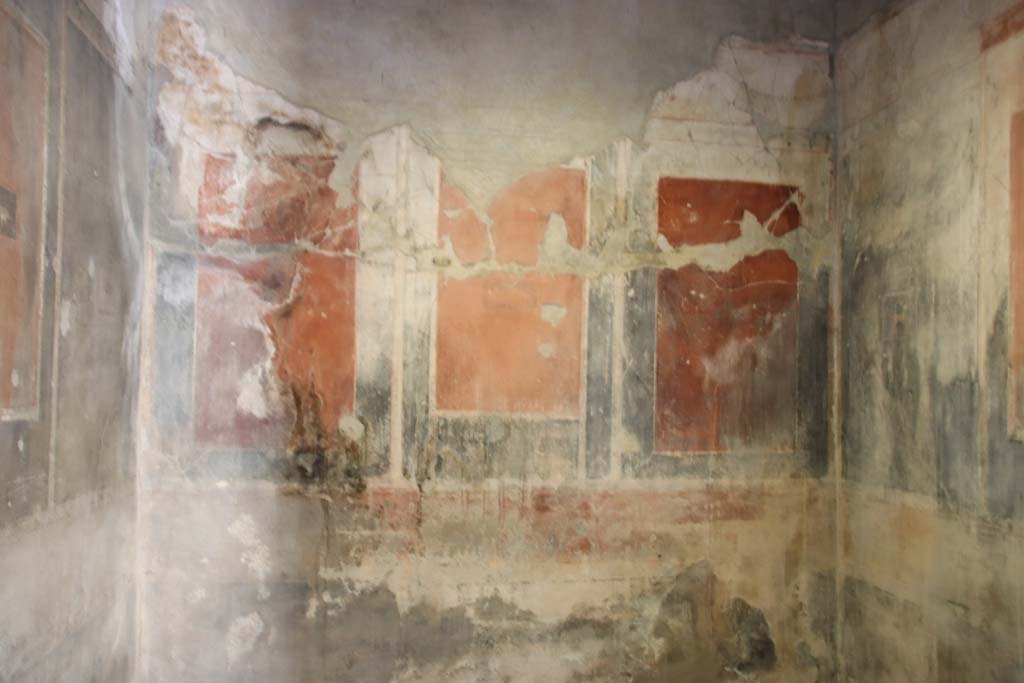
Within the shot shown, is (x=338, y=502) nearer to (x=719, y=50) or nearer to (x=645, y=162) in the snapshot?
(x=645, y=162)

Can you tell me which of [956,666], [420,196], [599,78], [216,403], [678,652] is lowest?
[678,652]

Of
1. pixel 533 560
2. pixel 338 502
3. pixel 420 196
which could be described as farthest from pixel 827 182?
pixel 338 502

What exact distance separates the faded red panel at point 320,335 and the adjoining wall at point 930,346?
2.12 metres

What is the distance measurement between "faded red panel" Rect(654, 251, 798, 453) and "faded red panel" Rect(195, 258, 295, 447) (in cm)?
158

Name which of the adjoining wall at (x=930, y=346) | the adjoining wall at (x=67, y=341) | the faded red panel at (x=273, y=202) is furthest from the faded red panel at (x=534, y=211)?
the adjoining wall at (x=67, y=341)

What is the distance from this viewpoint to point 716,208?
3.18 meters

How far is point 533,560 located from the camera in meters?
3.04

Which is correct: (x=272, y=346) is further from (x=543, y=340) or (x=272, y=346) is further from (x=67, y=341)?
(x=543, y=340)

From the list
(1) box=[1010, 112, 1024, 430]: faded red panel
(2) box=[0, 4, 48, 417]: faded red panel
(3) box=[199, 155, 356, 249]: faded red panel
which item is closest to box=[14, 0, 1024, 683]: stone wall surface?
(3) box=[199, 155, 356, 249]: faded red panel

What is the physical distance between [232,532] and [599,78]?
238cm

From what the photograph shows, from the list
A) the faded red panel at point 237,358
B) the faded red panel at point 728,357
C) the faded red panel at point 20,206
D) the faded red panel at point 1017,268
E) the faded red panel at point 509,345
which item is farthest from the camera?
the faded red panel at point 728,357

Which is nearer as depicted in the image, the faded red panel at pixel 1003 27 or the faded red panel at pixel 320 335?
the faded red panel at pixel 1003 27

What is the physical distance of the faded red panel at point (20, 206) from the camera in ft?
5.90

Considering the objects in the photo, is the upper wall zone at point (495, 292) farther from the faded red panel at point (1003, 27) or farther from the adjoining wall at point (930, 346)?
the faded red panel at point (1003, 27)
